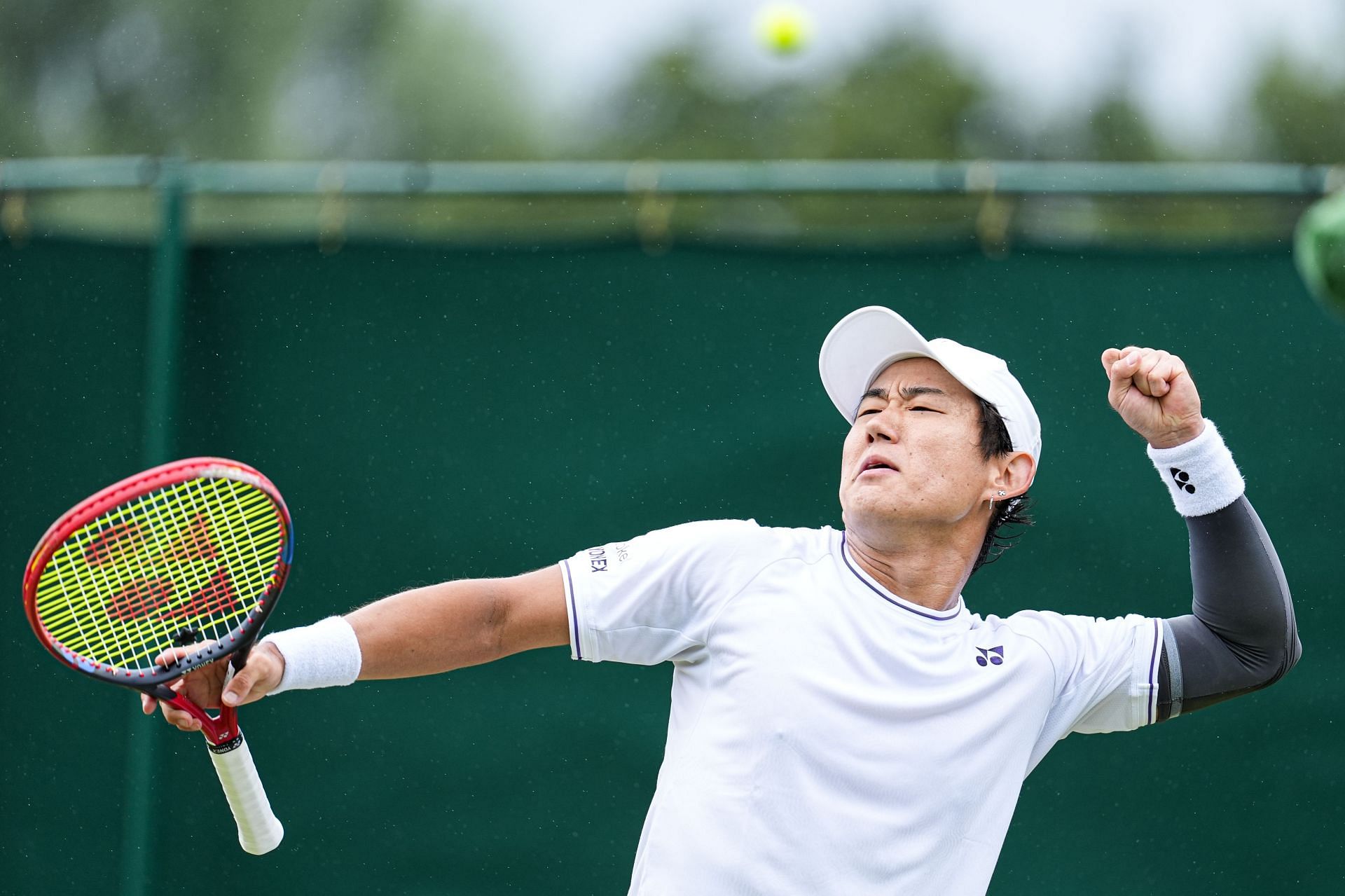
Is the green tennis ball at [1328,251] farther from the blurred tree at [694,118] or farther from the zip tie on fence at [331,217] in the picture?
the blurred tree at [694,118]

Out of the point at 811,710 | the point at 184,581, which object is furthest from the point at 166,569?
the point at 811,710

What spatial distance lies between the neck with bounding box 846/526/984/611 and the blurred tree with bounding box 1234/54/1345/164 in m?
18.4

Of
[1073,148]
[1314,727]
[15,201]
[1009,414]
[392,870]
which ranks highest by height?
[1073,148]

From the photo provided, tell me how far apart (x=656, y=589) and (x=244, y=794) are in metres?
0.74

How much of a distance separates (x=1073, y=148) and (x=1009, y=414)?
19.1m

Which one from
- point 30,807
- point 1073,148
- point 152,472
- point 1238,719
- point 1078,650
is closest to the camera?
point 152,472

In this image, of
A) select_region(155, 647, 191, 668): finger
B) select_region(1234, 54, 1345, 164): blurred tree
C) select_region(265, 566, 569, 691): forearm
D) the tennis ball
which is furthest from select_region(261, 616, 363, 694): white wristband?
select_region(1234, 54, 1345, 164): blurred tree

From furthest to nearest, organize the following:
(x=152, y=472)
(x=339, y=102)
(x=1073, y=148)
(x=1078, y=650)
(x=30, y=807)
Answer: (x=339, y=102) < (x=1073, y=148) < (x=30, y=807) < (x=1078, y=650) < (x=152, y=472)

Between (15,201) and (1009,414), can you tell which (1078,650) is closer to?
(1009,414)

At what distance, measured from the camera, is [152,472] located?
103 inches

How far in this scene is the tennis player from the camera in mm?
2631

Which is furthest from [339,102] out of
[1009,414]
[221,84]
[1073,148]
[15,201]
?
[1009,414]

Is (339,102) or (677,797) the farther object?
(339,102)

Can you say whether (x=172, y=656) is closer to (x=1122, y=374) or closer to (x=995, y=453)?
(x=995, y=453)
